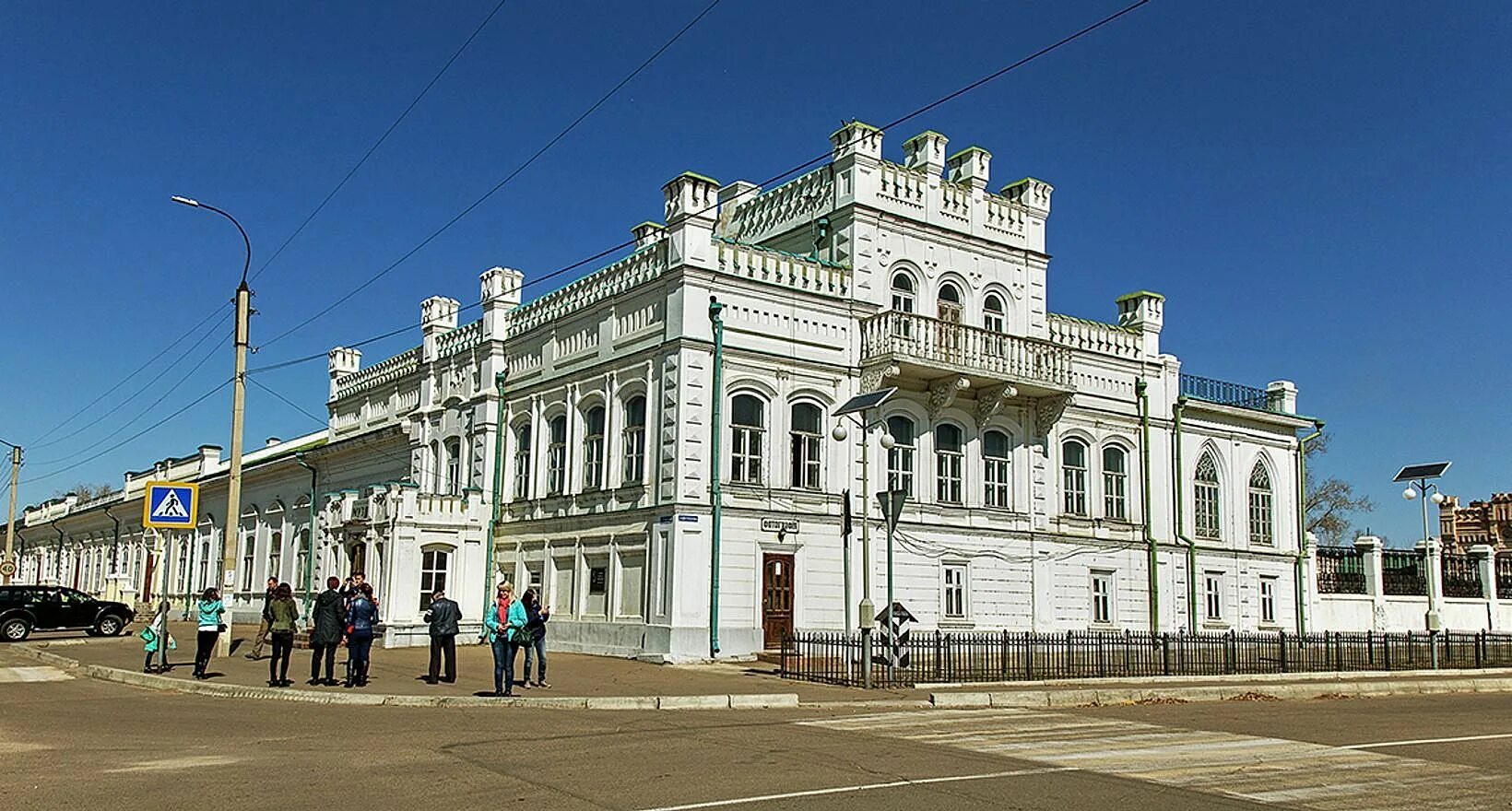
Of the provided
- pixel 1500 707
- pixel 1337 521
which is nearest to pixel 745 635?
pixel 1500 707

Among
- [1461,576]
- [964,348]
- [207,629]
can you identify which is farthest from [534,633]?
[1461,576]

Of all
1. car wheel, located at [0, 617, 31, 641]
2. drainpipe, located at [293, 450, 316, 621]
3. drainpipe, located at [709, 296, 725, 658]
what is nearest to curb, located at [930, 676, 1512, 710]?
drainpipe, located at [709, 296, 725, 658]

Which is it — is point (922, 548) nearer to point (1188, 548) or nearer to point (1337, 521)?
point (1188, 548)

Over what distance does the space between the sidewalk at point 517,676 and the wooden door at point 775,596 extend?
1.61 meters

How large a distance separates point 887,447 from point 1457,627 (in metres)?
22.5

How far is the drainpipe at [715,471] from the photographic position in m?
26.9

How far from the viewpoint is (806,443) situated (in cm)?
2930

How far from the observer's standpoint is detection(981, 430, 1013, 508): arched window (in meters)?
32.1

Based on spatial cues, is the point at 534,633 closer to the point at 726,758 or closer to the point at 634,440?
the point at 726,758

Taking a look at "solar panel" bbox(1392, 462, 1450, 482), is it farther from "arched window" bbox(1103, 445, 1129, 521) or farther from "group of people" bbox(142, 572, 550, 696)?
"group of people" bbox(142, 572, 550, 696)

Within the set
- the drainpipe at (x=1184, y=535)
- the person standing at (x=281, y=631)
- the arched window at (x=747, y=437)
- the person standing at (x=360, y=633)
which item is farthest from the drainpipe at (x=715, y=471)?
the drainpipe at (x=1184, y=535)

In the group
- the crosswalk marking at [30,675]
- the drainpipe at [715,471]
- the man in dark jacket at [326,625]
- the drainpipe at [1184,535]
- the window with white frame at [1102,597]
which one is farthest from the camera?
the drainpipe at [1184,535]

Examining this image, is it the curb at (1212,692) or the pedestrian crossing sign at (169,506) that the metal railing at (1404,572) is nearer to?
the curb at (1212,692)

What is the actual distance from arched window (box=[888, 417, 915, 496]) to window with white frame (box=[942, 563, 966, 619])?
86.9 inches
